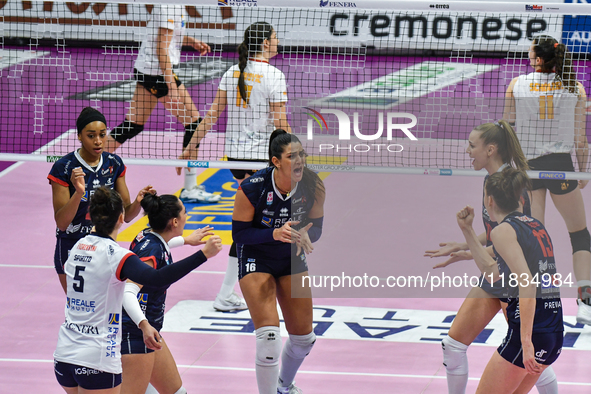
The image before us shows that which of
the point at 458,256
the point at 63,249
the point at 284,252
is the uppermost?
the point at 458,256

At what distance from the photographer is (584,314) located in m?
6.89

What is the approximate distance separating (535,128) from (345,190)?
2.14 metres

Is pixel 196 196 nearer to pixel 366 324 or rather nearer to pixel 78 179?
pixel 366 324

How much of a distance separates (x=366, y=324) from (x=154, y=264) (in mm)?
2846

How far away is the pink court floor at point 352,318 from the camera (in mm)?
5273

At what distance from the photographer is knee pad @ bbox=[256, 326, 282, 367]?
5238mm

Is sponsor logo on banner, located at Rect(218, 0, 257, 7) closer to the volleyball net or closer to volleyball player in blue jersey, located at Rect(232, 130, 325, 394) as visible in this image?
the volleyball net

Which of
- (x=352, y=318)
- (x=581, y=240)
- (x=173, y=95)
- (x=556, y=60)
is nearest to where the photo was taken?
(x=581, y=240)

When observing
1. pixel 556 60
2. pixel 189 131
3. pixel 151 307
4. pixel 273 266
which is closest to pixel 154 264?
pixel 151 307

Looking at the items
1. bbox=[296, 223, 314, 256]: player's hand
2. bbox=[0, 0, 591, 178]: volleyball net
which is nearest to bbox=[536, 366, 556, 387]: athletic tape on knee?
bbox=[296, 223, 314, 256]: player's hand

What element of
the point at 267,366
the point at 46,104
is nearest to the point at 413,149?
the point at 267,366

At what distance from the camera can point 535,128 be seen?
261 inches

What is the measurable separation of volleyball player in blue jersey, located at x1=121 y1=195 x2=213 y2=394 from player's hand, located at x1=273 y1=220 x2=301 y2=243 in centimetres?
48

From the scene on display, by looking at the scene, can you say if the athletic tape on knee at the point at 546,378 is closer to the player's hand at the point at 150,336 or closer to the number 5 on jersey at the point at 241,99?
the player's hand at the point at 150,336
